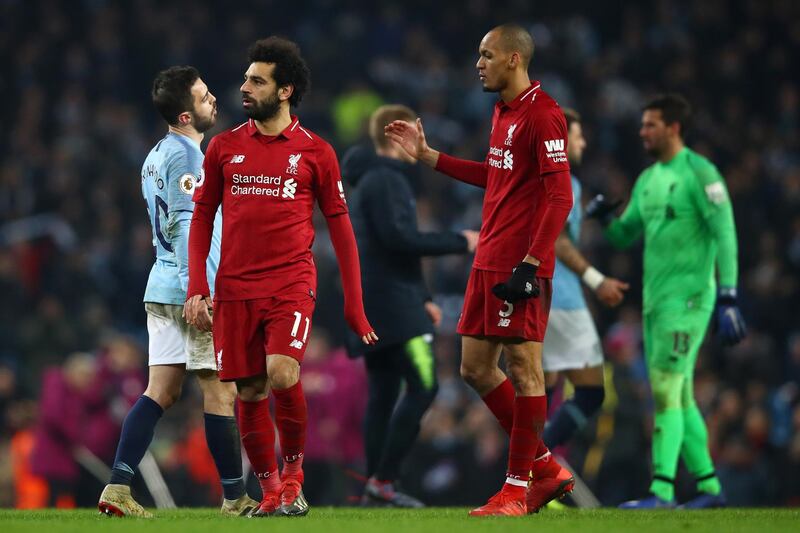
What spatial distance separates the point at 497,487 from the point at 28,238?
7.60 metres

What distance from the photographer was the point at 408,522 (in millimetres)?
6941

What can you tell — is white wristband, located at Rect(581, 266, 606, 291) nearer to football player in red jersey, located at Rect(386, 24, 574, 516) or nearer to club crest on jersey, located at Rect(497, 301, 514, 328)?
football player in red jersey, located at Rect(386, 24, 574, 516)

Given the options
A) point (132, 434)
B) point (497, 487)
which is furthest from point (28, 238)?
point (132, 434)

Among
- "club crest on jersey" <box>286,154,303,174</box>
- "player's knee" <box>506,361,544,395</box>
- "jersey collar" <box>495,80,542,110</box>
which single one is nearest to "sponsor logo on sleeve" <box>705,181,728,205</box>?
"jersey collar" <box>495,80,542,110</box>

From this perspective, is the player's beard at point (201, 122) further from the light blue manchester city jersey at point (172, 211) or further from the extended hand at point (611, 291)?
the extended hand at point (611, 291)

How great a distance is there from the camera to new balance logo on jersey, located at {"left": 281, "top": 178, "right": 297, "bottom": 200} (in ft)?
23.4

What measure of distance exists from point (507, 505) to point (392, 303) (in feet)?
7.48

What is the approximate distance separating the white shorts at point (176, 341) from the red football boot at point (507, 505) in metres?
1.65

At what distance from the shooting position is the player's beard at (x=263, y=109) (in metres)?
7.21

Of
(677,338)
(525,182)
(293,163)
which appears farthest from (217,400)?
(677,338)

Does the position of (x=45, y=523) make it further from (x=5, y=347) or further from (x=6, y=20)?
(x=6, y=20)

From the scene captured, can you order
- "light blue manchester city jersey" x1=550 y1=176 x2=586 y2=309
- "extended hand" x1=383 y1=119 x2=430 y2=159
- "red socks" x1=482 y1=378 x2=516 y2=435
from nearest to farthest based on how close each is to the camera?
1. "red socks" x1=482 y1=378 x2=516 y2=435
2. "extended hand" x1=383 y1=119 x2=430 y2=159
3. "light blue manchester city jersey" x1=550 y1=176 x2=586 y2=309

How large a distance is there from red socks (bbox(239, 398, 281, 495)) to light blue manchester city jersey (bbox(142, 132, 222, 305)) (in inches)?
31.4

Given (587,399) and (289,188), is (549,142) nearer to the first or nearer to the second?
(289,188)
